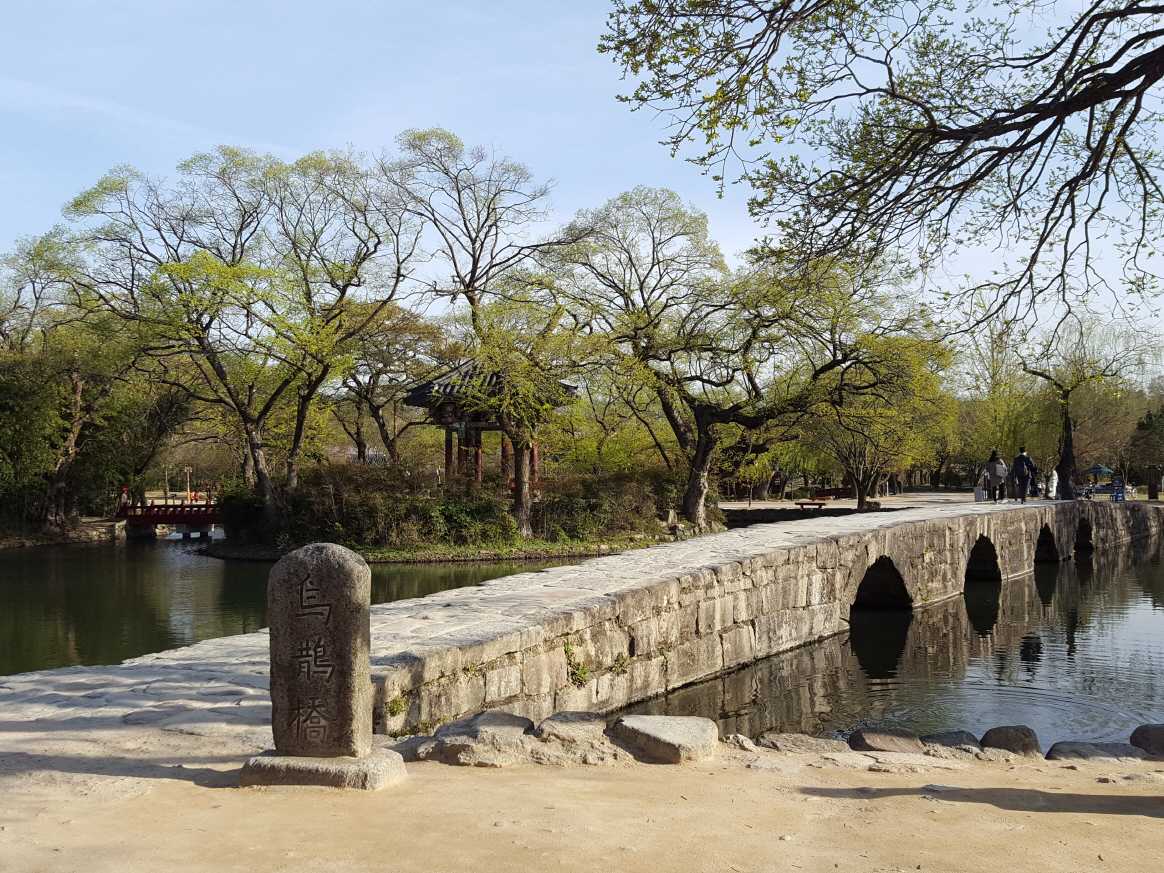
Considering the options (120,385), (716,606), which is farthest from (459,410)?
(716,606)

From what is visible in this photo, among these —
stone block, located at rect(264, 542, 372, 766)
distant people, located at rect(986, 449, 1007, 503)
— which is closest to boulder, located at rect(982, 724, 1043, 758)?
stone block, located at rect(264, 542, 372, 766)

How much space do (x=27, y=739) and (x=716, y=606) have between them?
20.2ft

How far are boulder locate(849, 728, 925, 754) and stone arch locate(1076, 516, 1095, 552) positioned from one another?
2034 centimetres

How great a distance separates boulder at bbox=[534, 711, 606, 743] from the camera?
4.95 meters

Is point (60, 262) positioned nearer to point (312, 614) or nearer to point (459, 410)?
point (459, 410)

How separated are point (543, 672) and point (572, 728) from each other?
60.5 inches

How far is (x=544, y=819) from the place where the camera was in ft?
12.0

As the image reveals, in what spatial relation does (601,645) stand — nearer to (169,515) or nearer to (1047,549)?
(1047,549)

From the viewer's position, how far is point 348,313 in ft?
80.5

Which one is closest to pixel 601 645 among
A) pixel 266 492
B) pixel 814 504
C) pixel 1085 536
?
pixel 266 492

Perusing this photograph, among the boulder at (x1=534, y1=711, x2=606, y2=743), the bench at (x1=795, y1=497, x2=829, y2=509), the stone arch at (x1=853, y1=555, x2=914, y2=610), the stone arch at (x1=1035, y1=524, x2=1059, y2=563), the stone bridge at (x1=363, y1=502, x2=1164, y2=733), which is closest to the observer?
the boulder at (x1=534, y1=711, x2=606, y2=743)

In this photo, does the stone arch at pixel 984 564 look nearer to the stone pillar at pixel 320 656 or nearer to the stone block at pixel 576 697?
the stone block at pixel 576 697

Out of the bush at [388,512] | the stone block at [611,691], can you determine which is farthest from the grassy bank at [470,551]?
the stone block at [611,691]

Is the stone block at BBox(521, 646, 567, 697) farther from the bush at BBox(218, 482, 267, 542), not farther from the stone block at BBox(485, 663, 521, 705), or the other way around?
the bush at BBox(218, 482, 267, 542)
